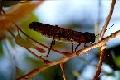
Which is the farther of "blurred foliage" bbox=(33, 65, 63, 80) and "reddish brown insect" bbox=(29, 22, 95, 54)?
"blurred foliage" bbox=(33, 65, 63, 80)

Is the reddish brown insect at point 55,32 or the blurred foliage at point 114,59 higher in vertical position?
the reddish brown insect at point 55,32

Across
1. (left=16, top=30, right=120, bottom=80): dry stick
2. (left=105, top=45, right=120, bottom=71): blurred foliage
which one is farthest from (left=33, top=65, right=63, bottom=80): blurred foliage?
(left=105, top=45, right=120, bottom=71): blurred foliage

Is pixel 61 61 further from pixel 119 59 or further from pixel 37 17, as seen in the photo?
pixel 119 59

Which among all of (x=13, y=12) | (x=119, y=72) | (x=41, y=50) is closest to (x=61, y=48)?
(x=41, y=50)

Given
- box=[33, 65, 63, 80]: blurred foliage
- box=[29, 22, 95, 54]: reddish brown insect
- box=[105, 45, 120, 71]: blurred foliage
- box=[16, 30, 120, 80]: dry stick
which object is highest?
box=[29, 22, 95, 54]: reddish brown insect

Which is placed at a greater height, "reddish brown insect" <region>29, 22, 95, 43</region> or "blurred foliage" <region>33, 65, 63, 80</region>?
"reddish brown insect" <region>29, 22, 95, 43</region>

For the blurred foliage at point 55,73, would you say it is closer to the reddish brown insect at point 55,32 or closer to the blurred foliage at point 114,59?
the reddish brown insect at point 55,32

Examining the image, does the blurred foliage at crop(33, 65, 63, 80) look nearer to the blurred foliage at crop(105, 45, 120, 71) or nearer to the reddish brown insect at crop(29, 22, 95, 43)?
the reddish brown insect at crop(29, 22, 95, 43)

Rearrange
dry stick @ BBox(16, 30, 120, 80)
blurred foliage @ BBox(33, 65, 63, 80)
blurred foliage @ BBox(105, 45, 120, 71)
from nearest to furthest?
1. dry stick @ BBox(16, 30, 120, 80)
2. blurred foliage @ BBox(33, 65, 63, 80)
3. blurred foliage @ BBox(105, 45, 120, 71)

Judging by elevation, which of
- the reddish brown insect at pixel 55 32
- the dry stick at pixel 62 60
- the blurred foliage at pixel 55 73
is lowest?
the blurred foliage at pixel 55 73

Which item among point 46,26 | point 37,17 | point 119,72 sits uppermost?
point 46,26

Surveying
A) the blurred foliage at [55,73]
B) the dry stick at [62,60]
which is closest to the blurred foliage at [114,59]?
the blurred foliage at [55,73]
